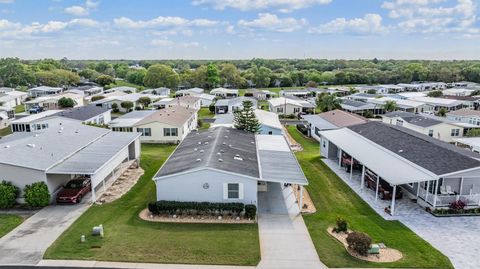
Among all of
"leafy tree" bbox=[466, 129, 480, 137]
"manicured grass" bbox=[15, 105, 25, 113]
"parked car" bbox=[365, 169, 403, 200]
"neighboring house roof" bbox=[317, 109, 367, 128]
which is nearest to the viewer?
"parked car" bbox=[365, 169, 403, 200]

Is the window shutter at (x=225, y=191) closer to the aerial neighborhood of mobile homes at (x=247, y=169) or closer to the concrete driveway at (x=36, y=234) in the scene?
the aerial neighborhood of mobile homes at (x=247, y=169)

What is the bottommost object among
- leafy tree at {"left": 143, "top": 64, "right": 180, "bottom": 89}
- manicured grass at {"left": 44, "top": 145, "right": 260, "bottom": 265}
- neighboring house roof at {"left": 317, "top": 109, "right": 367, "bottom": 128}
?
manicured grass at {"left": 44, "top": 145, "right": 260, "bottom": 265}

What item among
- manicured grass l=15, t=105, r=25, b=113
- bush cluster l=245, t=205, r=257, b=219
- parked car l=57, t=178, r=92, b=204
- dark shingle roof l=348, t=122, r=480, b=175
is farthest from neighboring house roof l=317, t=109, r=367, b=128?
manicured grass l=15, t=105, r=25, b=113

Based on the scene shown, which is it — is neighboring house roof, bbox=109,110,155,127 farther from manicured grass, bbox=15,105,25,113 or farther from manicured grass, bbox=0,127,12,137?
manicured grass, bbox=15,105,25,113

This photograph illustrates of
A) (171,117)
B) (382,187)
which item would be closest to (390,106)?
(171,117)

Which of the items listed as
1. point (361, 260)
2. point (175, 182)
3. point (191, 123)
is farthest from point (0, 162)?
point (191, 123)

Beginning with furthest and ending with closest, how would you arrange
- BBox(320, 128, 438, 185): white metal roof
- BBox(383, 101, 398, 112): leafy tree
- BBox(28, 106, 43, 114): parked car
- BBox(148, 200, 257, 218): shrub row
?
BBox(383, 101, 398, 112): leafy tree
BBox(28, 106, 43, 114): parked car
BBox(320, 128, 438, 185): white metal roof
BBox(148, 200, 257, 218): shrub row

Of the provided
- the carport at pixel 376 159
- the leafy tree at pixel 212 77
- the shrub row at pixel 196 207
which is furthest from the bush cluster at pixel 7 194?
the leafy tree at pixel 212 77
